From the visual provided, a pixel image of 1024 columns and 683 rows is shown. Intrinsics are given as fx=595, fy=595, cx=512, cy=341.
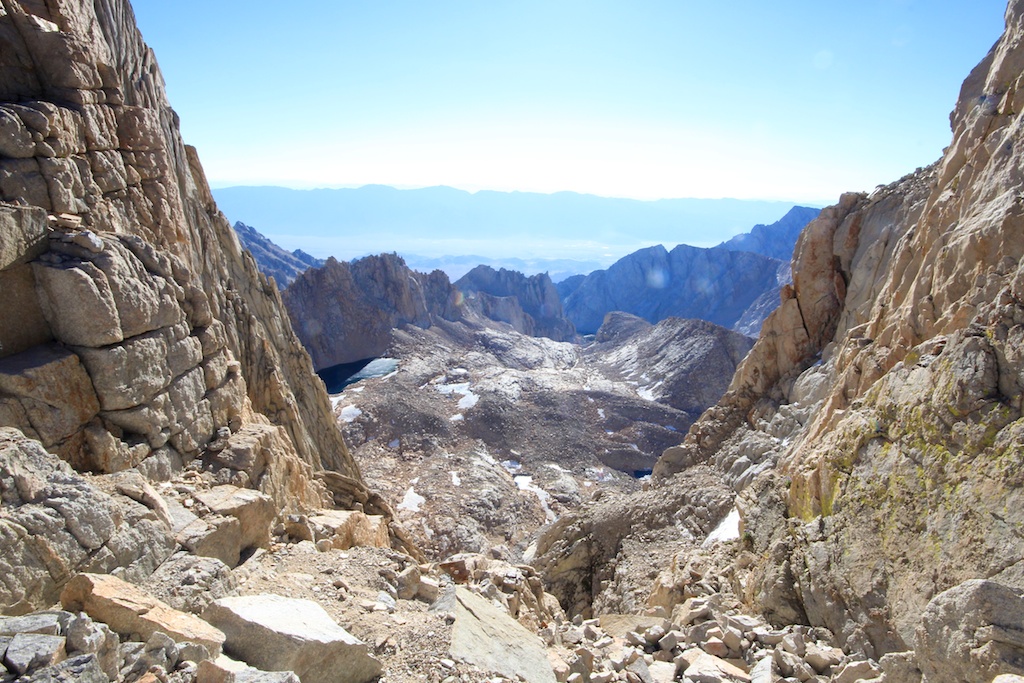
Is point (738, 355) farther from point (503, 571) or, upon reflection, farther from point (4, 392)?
point (4, 392)

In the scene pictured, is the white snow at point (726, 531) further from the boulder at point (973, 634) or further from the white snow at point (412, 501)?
the white snow at point (412, 501)

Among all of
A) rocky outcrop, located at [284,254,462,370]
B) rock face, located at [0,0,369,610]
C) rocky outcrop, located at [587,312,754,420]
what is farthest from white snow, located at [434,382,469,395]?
rock face, located at [0,0,369,610]

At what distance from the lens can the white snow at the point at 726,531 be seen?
18531mm

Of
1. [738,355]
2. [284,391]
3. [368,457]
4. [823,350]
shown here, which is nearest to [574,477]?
[368,457]

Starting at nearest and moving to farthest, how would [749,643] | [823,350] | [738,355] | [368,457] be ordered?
[749,643] → [823,350] → [368,457] → [738,355]

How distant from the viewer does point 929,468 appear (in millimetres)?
9648

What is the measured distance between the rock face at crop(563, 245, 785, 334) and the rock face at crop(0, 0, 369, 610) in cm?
16215

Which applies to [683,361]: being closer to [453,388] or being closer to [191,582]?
[453,388]

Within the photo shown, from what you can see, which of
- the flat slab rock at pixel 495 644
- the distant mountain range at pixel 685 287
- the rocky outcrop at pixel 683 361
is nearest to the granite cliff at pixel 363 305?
the rocky outcrop at pixel 683 361

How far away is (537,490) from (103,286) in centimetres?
4067

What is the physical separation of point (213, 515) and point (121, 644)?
484cm

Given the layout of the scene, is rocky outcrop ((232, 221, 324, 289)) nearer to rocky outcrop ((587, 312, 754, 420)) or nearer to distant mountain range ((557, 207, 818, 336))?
distant mountain range ((557, 207, 818, 336))

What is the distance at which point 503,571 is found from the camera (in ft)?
55.5

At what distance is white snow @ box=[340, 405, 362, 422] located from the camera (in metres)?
57.2
